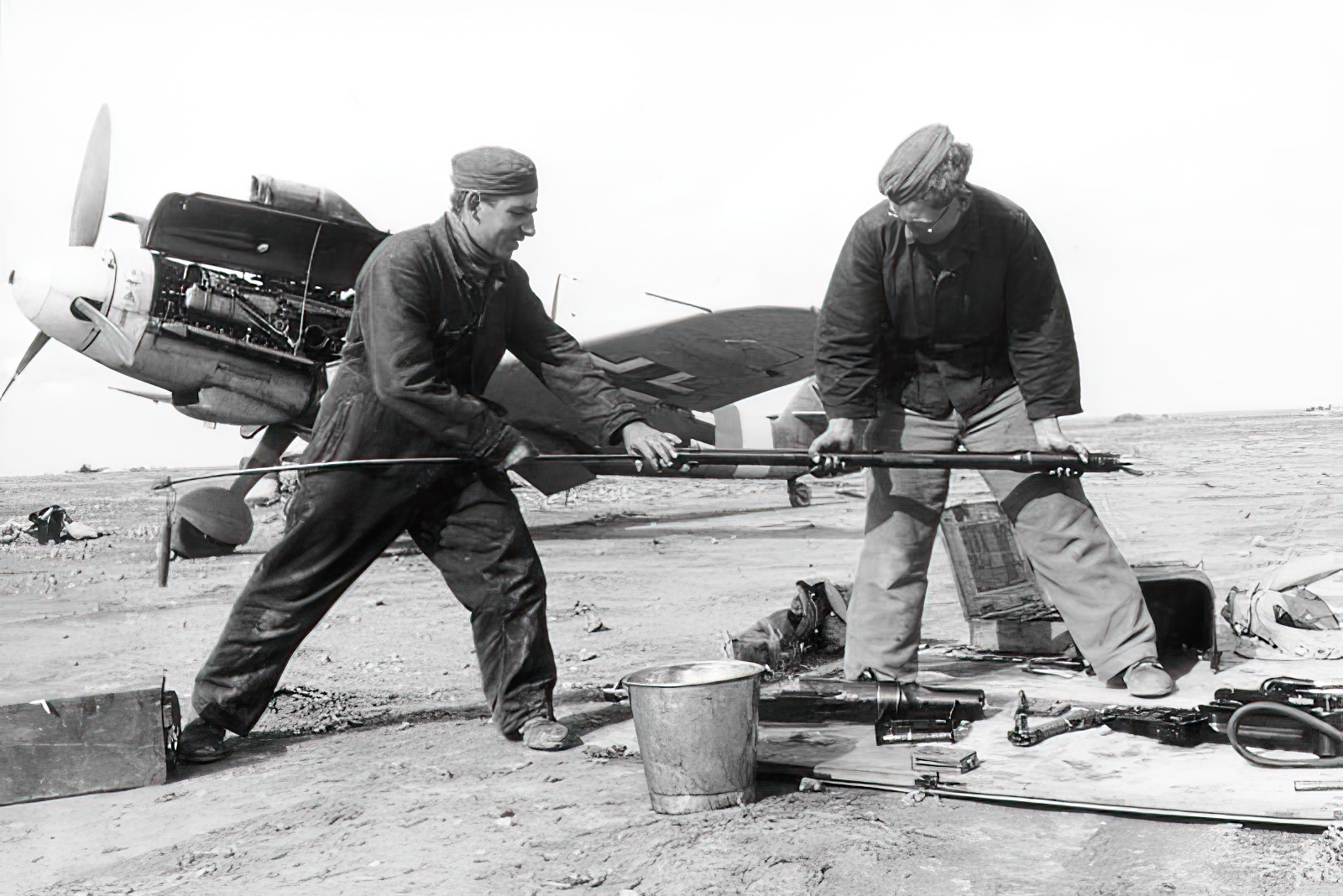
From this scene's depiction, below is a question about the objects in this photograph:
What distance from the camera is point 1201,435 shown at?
3606 centimetres

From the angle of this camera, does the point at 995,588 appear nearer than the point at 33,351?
Yes

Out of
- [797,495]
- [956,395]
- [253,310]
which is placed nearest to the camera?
[956,395]

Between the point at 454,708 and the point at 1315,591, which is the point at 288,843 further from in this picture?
the point at 1315,591

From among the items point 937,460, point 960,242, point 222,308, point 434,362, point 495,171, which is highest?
point 222,308

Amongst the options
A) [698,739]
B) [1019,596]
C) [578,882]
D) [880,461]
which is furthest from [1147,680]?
[578,882]

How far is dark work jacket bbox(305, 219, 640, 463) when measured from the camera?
11.4 feet

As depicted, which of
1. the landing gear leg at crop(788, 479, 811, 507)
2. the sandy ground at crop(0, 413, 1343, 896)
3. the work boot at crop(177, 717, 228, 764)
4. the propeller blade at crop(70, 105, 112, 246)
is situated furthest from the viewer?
the landing gear leg at crop(788, 479, 811, 507)

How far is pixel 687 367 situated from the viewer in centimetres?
1324

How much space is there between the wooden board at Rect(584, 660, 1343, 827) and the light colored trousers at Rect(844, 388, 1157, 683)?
266mm

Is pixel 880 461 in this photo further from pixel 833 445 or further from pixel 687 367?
pixel 687 367

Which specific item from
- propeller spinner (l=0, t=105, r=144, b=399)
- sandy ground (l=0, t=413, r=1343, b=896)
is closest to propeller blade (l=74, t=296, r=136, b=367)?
propeller spinner (l=0, t=105, r=144, b=399)

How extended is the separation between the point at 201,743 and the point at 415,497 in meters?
1.05

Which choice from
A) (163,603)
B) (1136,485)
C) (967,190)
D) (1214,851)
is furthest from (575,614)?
(1136,485)

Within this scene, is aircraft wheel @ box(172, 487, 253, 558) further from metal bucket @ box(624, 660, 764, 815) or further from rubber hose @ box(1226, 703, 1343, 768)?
rubber hose @ box(1226, 703, 1343, 768)
